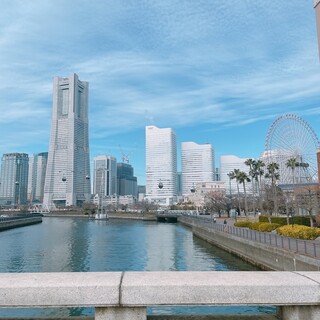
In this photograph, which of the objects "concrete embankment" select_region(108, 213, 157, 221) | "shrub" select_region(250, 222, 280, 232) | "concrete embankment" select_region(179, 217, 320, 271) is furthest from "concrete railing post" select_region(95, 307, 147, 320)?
"concrete embankment" select_region(108, 213, 157, 221)

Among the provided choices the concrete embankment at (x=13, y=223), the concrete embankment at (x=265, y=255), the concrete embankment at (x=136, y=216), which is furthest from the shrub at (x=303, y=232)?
the concrete embankment at (x=136, y=216)

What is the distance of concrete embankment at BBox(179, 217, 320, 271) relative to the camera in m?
21.1

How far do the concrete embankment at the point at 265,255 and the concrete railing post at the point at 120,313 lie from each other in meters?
17.1

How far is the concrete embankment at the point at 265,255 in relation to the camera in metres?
21.1

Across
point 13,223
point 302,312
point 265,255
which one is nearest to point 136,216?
point 13,223

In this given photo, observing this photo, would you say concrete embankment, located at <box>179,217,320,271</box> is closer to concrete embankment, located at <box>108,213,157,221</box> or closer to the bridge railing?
the bridge railing

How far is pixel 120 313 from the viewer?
184 inches

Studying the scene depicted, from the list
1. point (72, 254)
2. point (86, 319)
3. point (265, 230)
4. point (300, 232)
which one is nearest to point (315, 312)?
point (86, 319)

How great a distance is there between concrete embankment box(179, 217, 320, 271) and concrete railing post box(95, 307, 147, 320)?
17064 mm

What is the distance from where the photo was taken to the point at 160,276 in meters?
5.11

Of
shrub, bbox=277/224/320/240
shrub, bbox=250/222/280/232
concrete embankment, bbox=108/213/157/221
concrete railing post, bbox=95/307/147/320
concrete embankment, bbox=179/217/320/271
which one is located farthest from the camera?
concrete embankment, bbox=108/213/157/221

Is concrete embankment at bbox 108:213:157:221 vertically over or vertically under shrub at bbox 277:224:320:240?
under

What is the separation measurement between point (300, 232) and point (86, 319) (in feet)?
88.9

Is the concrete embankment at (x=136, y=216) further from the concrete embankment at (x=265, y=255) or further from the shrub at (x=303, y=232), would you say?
the shrub at (x=303, y=232)
